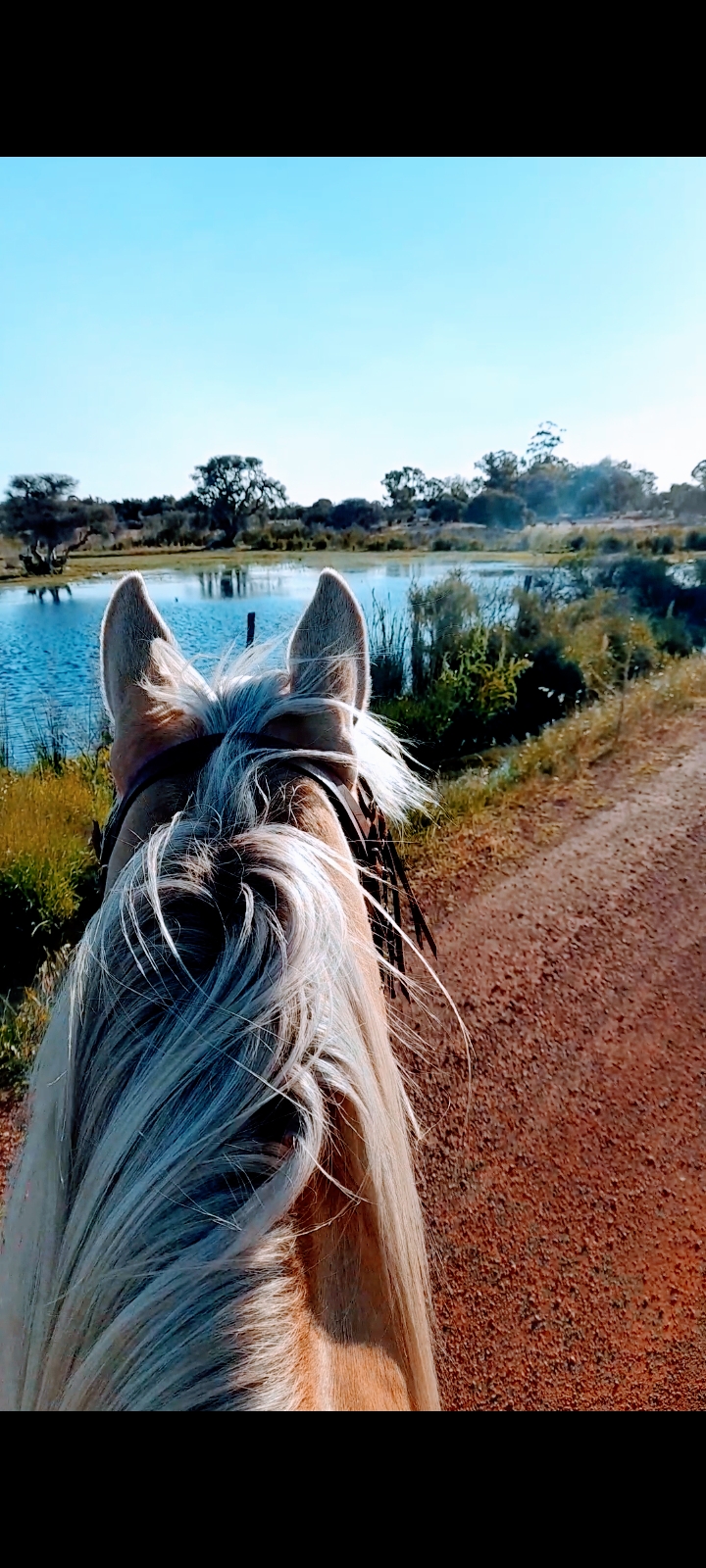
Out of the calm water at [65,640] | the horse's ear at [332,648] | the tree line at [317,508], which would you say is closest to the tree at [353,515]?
the tree line at [317,508]

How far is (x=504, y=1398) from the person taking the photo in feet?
7.39

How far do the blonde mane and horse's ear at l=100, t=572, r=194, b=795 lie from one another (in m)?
0.25

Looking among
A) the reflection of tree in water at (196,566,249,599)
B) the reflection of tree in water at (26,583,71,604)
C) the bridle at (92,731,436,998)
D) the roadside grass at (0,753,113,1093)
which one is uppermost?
the reflection of tree in water at (196,566,249,599)

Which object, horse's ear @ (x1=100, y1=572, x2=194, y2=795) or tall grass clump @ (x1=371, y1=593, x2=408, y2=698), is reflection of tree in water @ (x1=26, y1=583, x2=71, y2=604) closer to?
tall grass clump @ (x1=371, y1=593, x2=408, y2=698)

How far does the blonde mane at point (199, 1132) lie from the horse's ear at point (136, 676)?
254 mm

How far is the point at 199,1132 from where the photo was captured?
0.73 metres

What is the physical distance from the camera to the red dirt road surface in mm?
2361

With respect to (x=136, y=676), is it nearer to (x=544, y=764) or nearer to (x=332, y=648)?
(x=332, y=648)

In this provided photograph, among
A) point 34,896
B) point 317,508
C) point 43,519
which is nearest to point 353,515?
point 317,508

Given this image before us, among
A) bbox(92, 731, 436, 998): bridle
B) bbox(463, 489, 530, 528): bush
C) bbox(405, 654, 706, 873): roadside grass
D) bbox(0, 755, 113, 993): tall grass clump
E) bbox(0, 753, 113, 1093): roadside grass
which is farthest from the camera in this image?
bbox(463, 489, 530, 528): bush

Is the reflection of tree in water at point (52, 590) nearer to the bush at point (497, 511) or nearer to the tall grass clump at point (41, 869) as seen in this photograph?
the tall grass clump at point (41, 869)

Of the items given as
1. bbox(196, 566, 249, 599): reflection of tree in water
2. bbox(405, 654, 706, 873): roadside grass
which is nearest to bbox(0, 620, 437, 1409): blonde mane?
bbox(405, 654, 706, 873): roadside grass

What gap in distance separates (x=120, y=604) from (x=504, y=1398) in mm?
2410
